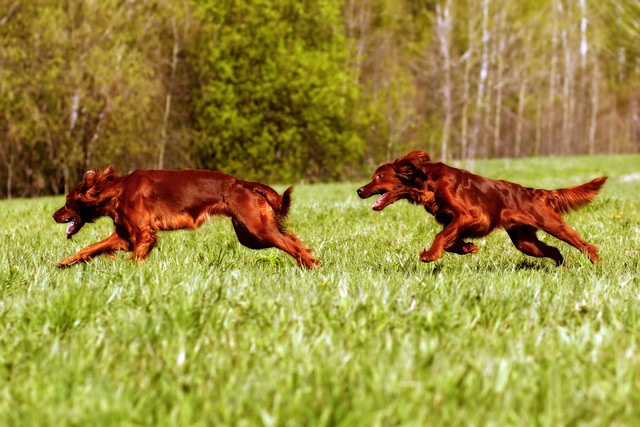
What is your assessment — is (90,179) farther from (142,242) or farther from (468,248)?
(468,248)

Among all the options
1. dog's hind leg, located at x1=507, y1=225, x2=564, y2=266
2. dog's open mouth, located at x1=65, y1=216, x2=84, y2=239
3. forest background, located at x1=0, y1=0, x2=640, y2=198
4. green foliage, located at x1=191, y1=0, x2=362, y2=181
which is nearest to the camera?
dog's open mouth, located at x1=65, y1=216, x2=84, y2=239

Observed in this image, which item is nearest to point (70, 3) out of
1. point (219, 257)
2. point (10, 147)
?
point (10, 147)

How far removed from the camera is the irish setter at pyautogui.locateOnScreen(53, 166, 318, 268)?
4.72 m

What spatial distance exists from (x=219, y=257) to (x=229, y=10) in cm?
2422

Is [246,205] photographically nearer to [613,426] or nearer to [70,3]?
[613,426]

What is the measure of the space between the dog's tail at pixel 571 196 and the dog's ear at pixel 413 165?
3.64 ft

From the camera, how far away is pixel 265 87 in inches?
1085

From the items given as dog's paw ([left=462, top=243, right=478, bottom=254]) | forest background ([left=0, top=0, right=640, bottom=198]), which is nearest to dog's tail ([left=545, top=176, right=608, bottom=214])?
dog's paw ([left=462, top=243, right=478, bottom=254])

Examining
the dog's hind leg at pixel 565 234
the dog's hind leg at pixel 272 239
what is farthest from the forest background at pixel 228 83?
the dog's hind leg at pixel 565 234

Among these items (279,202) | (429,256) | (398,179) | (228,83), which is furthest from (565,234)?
(228,83)

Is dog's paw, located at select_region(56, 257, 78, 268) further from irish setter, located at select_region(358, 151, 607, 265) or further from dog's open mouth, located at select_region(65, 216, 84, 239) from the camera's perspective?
irish setter, located at select_region(358, 151, 607, 265)

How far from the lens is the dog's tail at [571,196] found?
16.9 feet

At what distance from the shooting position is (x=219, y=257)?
5.37m

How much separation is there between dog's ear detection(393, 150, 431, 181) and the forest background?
19.6 metres
